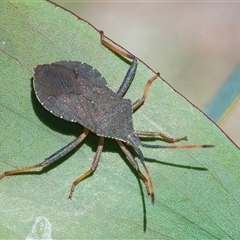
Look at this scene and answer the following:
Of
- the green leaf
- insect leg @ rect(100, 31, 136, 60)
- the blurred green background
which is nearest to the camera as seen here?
the green leaf

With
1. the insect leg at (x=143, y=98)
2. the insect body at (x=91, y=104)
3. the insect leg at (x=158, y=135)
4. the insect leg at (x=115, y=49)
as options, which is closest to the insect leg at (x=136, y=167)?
the insect body at (x=91, y=104)

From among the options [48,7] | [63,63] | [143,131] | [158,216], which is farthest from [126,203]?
[48,7]

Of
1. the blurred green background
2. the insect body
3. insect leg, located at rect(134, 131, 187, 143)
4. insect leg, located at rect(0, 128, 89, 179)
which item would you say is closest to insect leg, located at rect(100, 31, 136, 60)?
the insect body

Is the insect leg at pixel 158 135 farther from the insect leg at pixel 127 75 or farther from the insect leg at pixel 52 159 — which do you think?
the insect leg at pixel 52 159

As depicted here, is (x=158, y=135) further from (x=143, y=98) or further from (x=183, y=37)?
(x=183, y=37)

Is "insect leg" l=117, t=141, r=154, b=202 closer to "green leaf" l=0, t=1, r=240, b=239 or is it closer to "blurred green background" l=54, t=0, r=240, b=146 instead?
"green leaf" l=0, t=1, r=240, b=239

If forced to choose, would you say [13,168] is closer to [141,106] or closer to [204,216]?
[141,106]
